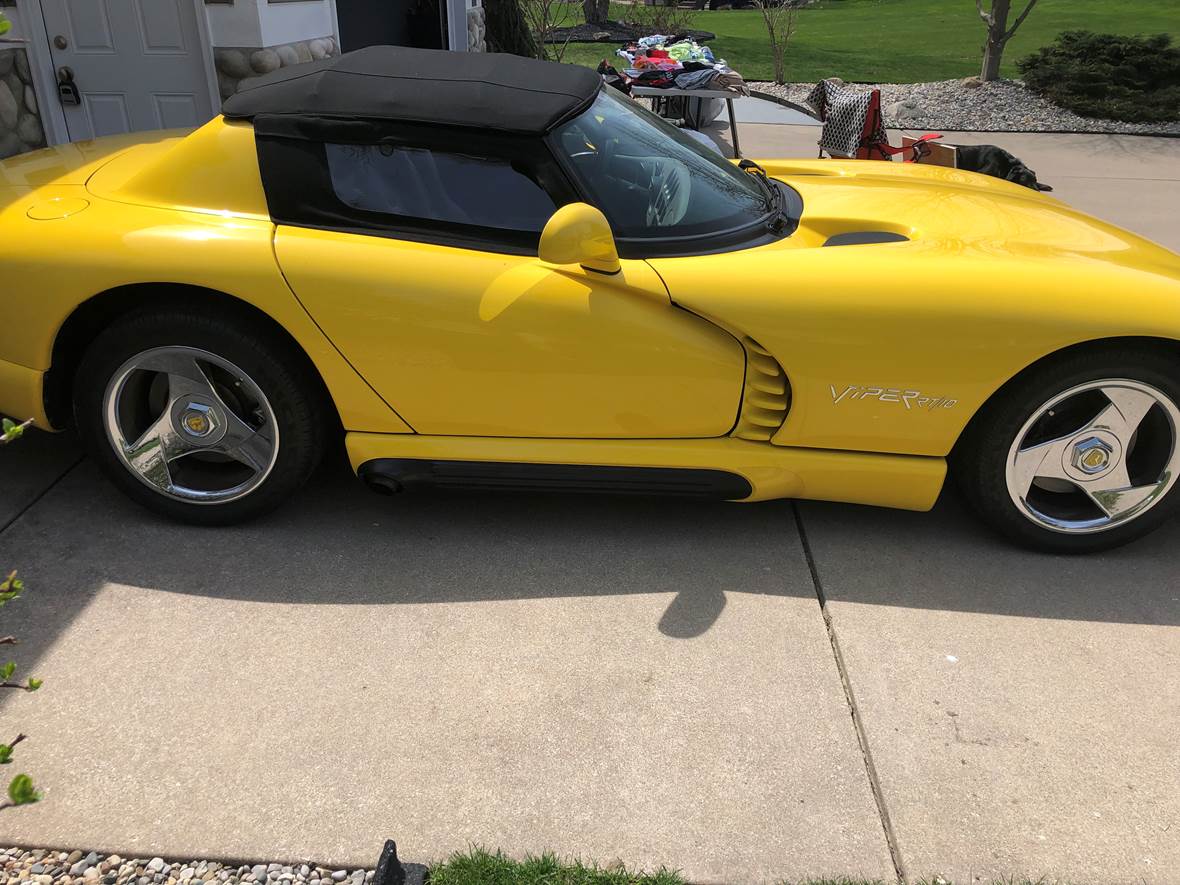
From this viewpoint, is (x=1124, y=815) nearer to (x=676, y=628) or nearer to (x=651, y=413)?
(x=676, y=628)

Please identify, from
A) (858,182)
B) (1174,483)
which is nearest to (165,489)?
(858,182)

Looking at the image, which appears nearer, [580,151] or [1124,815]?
[1124,815]

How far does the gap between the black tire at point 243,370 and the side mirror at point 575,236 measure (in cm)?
A: 85

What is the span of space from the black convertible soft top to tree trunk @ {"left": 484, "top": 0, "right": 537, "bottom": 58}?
30.0 ft

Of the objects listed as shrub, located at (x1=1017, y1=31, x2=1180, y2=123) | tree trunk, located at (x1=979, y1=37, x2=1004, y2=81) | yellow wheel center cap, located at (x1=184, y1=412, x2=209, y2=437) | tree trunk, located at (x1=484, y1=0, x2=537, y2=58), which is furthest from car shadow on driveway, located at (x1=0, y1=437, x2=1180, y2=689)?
tree trunk, located at (x1=979, y1=37, x2=1004, y2=81)

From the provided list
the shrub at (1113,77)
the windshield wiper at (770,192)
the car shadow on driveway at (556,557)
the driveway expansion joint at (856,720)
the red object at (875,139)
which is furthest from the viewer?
the shrub at (1113,77)

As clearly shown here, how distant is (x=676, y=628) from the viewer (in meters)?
2.65

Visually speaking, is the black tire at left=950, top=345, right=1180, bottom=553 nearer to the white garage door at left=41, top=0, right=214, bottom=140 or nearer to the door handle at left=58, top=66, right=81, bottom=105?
the white garage door at left=41, top=0, right=214, bottom=140

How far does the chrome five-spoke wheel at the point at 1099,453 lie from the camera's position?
2.75m

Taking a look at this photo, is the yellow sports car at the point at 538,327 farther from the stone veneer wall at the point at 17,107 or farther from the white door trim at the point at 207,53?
the white door trim at the point at 207,53

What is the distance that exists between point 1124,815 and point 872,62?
52.3 ft

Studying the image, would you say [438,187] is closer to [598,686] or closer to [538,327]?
[538,327]

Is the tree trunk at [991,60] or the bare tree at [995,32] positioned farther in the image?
the tree trunk at [991,60]

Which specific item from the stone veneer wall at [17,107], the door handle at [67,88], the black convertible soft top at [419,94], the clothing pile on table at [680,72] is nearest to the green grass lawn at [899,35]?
the clothing pile on table at [680,72]
